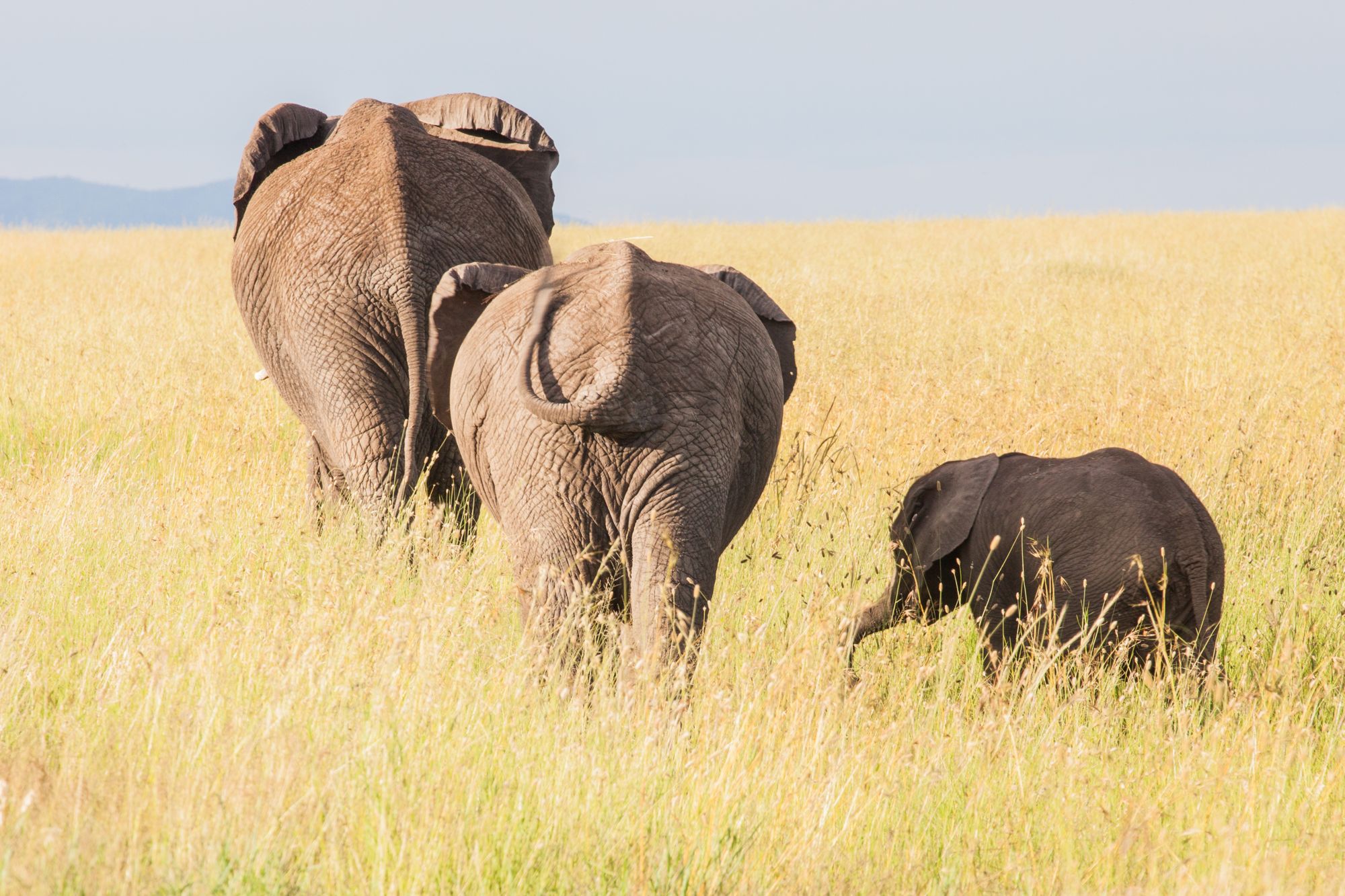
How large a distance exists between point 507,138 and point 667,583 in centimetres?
344

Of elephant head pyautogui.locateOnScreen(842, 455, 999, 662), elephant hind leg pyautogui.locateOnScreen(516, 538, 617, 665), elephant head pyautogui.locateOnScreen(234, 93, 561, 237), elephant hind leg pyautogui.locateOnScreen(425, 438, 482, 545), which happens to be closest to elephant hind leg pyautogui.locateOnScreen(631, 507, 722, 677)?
elephant hind leg pyautogui.locateOnScreen(516, 538, 617, 665)

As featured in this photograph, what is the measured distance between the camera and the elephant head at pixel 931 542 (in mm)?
5016

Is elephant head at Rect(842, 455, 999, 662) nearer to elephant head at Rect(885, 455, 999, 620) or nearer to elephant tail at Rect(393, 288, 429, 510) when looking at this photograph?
elephant head at Rect(885, 455, 999, 620)

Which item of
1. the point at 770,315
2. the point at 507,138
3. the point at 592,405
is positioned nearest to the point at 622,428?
the point at 592,405

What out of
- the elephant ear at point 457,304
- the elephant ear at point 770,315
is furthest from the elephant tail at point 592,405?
the elephant ear at point 770,315

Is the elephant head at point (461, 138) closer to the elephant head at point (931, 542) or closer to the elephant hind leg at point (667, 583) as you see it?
the elephant head at point (931, 542)

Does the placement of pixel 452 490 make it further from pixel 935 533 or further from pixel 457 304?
pixel 935 533

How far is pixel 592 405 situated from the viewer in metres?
3.25

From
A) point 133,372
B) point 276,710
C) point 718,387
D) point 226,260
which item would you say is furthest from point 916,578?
point 226,260

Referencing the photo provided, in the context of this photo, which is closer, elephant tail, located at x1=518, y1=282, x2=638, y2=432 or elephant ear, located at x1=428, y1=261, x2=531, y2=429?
elephant tail, located at x1=518, y1=282, x2=638, y2=432

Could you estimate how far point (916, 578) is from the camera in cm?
506

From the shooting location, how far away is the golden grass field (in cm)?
276

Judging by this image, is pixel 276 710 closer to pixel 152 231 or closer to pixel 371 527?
pixel 371 527

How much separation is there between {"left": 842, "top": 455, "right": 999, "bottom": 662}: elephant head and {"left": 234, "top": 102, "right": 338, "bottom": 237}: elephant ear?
3.29 meters
